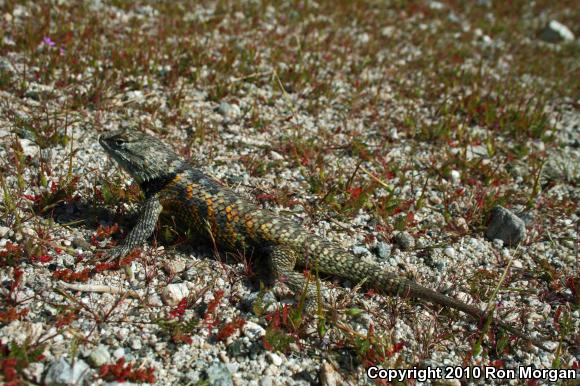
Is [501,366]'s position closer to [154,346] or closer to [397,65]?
[154,346]

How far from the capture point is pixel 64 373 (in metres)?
4.42

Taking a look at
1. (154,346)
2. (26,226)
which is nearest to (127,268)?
(154,346)

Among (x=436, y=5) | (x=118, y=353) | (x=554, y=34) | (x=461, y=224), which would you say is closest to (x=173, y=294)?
(x=118, y=353)

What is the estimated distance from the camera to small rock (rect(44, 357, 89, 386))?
4.38 meters

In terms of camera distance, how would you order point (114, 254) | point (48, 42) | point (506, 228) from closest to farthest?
point (114, 254) < point (506, 228) < point (48, 42)

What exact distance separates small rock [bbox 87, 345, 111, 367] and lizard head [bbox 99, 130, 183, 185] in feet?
7.64

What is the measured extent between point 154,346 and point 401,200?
449cm

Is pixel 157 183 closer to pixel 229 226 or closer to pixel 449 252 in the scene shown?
pixel 229 226

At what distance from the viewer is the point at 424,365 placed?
5.34 m

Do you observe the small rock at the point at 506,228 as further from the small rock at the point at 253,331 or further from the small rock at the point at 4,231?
the small rock at the point at 4,231

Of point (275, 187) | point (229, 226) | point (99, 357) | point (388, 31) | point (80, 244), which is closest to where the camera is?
point (99, 357)

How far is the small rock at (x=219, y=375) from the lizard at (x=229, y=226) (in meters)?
1.28

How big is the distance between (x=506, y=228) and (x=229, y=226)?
417 cm

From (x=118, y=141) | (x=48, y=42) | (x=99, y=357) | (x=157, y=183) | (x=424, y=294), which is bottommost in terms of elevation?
(x=99, y=357)
